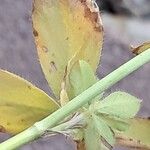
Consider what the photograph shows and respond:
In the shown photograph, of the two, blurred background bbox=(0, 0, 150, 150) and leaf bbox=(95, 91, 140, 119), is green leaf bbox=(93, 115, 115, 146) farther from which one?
blurred background bbox=(0, 0, 150, 150)

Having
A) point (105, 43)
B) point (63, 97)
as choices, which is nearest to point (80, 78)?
point (63, 97)

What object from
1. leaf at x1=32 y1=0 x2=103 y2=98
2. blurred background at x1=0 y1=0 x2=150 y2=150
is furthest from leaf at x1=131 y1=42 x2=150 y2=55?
blurred background at x1=0 y1=0 x2=150 y2=150

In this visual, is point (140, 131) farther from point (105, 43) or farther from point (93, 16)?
point (105, 43)

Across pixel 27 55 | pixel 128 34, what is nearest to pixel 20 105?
pixel 27 55

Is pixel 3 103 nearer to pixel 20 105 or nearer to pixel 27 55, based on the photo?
pixel 20 105

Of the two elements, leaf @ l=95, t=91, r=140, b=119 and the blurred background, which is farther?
the blurred background

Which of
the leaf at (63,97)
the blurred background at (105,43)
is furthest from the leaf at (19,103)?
the blurred background at (105,43)
